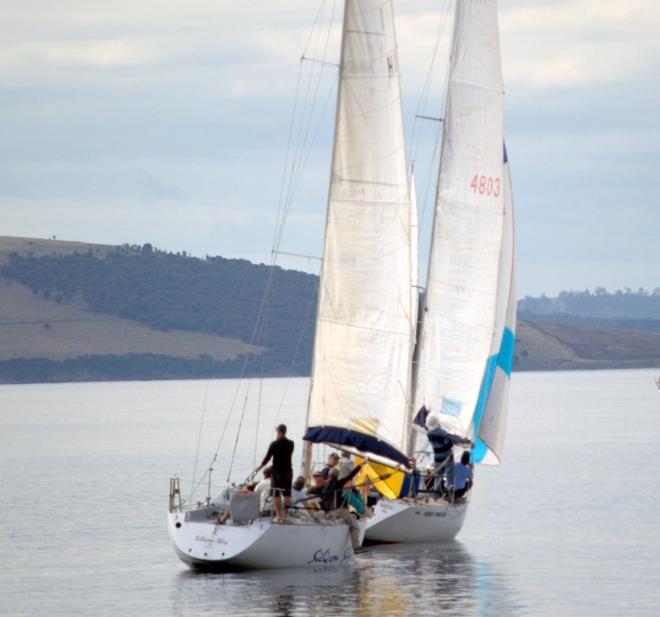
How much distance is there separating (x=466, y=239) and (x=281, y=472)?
1087 cm

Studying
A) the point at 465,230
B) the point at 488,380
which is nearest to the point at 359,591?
the point at 488,380

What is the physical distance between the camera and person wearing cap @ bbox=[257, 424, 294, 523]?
29.9 meters

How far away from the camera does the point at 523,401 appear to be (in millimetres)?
153750

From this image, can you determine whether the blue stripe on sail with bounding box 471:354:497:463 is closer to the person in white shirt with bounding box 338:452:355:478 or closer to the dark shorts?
the person in white shirt with bounding box 338:452:355:478

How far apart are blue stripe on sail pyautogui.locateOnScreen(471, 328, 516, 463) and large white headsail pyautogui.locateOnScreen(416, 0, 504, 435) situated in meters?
0.27

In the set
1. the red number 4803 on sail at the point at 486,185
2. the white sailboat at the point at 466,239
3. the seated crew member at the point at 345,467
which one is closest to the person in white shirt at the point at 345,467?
the seated crew member at the point at 345,467

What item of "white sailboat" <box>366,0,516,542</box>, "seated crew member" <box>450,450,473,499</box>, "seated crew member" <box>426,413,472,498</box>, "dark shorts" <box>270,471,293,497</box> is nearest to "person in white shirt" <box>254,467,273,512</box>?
"dark shorts" <box>270,471,293,497</box>

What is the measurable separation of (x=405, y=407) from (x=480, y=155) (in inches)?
299

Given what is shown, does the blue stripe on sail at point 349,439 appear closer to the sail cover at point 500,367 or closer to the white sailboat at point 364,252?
the white sailboat at point 364,252

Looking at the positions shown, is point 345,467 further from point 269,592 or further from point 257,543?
point 269,592

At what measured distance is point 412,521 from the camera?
35.8 metres

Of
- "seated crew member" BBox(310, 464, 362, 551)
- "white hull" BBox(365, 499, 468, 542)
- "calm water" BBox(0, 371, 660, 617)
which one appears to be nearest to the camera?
"calm water" BBox(0, 371, 660, 617)

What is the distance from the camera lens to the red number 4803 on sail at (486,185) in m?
39.2

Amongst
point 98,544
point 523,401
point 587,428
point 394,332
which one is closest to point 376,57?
point 394,332
